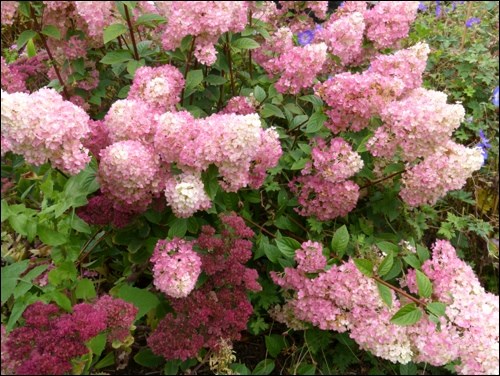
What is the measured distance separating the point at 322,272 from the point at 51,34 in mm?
1439

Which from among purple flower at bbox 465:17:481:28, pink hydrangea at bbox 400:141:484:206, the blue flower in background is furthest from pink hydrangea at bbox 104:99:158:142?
purple flower at bbox 465:17:481:28

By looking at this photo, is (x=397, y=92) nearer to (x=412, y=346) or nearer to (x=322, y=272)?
(x=322, y=272)

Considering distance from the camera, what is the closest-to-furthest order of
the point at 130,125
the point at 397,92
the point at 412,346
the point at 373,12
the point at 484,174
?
the point at 130,125 → the point at 412,346 → the point at 397,92 → the point at 373,12 → the point at 484,174

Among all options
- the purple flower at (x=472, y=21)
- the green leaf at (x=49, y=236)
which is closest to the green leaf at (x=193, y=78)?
the green leaf at (x=49, y=236)

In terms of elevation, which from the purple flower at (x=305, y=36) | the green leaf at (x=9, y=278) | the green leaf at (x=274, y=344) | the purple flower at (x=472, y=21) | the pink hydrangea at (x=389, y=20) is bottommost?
the green leaf at (x=274, y=344)

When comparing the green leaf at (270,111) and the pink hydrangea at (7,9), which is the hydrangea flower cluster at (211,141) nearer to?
the green leaf at (270,111)

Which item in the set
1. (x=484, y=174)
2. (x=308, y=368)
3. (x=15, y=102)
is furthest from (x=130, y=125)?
(x=484, y=174)

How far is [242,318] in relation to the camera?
187cm

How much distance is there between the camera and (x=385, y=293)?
1873mm

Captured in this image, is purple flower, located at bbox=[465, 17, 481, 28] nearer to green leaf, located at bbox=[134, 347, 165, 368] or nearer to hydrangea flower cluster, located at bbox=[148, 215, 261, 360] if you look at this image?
hydrangea flower cluster, located at bbox=[148, 215, 261, 360]

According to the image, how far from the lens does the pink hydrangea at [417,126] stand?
1.91 m

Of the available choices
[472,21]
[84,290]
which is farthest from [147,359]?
[472,21]

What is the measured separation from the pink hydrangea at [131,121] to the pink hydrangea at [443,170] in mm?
1056

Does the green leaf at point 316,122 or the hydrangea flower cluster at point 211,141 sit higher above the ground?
the hydrangea flower cluster at point 211,141
